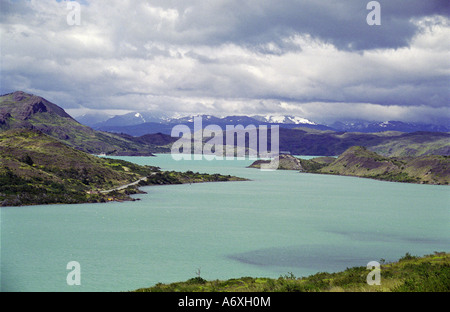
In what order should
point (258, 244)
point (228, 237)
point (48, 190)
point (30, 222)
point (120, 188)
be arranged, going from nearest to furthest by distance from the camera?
point (258, 244) < point (228, 237) < point (30, 222) < point (48, 190) < point (120, 188)

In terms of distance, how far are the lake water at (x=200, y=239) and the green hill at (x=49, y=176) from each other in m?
8.94

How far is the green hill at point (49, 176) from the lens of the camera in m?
133

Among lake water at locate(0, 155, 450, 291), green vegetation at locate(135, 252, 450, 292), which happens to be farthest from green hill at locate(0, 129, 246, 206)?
green vegetation at locate(135, 252, 450, 292)

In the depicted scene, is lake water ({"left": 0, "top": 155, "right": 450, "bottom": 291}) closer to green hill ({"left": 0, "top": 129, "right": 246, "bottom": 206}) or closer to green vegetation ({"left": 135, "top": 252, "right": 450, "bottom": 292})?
green hill ({"left": 0, "top": 129, "right": 246, "bottom": 206})

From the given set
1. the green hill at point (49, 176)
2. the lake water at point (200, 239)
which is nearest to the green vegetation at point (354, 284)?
the lake water at point (200, 239)

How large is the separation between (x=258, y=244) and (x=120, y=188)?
4109 inches

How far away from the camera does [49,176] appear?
487 feet

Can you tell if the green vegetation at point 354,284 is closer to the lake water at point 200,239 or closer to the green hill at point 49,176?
the lake water at point 200,239

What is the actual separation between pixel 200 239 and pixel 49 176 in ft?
293

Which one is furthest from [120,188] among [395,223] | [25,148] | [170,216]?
[395,223]

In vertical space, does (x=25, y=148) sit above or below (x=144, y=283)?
above

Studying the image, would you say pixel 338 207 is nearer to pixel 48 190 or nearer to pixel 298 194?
pixel 298 194

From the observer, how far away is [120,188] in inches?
6668

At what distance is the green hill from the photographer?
133000mm
